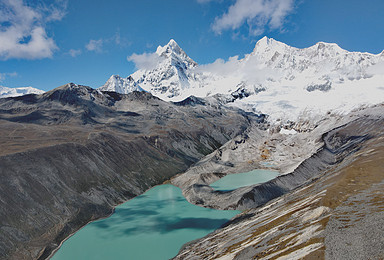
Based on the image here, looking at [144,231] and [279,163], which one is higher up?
[279,163]

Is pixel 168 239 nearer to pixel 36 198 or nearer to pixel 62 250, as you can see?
pixel 62 250

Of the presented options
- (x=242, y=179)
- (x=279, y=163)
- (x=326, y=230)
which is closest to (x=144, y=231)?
(x=326, y=230)

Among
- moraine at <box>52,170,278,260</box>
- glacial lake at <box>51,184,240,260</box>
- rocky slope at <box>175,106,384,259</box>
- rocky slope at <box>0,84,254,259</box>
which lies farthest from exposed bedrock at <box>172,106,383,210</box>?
rocky slope at <box>175,106,384,259</box>

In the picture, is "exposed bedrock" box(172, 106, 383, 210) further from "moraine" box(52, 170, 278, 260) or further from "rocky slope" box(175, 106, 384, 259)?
"rocky slope" box(175, 106, 384, 259)

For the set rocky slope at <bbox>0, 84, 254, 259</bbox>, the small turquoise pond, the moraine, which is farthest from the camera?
the small turquoise pond

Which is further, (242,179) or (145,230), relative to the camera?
(242,179)

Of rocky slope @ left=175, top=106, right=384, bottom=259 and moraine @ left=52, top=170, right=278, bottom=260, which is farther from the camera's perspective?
moraine @ left=52, top=170, right=278, bottom=260

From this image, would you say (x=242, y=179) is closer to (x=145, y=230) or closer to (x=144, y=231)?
(x=145, y=230)

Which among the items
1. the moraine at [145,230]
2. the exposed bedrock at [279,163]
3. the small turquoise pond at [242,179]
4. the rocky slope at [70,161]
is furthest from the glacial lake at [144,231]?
the small turquoise pond at [242,179]
